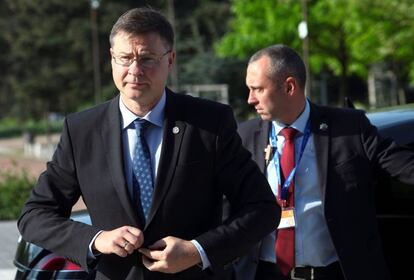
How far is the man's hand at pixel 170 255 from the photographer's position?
7.32 ft

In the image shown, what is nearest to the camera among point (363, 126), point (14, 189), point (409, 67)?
point (363, 126)

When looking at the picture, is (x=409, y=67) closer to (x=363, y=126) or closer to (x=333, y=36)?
(x=333, y=36)

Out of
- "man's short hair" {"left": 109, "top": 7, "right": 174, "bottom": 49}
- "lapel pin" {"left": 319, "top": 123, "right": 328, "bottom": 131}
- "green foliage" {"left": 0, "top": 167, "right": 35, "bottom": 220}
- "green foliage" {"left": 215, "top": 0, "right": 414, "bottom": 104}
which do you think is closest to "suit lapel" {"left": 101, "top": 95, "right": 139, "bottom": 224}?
"man's short hair" {"left": 109, "top": 7, "right": 174, "bottom": 49}

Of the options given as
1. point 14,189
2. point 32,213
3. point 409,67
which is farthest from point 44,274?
point 409,67

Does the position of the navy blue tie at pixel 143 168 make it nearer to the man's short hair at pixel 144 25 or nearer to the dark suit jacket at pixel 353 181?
the man's short hair at pixel 144 25

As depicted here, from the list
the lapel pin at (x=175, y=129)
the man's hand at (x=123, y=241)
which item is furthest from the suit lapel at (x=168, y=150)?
the man's hand at (x=123, y=241)

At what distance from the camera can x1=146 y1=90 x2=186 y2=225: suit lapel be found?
235 cm

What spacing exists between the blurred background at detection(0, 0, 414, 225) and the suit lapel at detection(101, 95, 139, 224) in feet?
38.0

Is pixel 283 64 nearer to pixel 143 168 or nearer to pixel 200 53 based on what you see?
pixel 143 168

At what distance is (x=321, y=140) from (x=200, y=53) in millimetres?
39637

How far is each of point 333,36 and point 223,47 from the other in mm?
4092

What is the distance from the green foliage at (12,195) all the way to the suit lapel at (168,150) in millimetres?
11648

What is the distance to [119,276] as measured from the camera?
7.87 feet

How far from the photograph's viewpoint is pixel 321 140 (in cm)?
344
